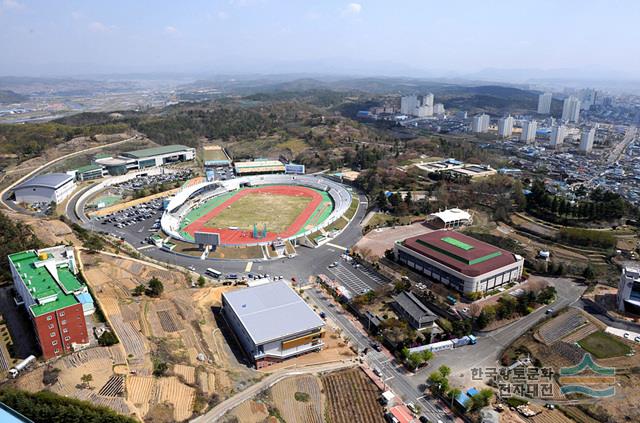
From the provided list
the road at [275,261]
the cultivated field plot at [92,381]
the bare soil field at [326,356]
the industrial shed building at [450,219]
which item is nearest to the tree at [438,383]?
the bare soil field at [326,356]

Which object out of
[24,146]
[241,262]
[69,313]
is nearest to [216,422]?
[69,313]

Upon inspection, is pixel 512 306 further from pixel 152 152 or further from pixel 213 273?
pixel 152 152

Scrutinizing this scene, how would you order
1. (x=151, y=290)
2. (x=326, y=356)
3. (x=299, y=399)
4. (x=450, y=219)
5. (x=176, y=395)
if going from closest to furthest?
(x=176, y=395) → (x=299, y=399) → (x=326, y=356) → (x=151, y=290) → (x=450, y=219)

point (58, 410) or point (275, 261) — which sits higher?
point (58, 410)

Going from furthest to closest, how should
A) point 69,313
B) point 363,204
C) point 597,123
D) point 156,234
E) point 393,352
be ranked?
point 597,123 → point 363,204 → point 156,234 → point 393,352 → point 69,313

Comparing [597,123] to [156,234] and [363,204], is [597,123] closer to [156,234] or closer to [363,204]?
[363,204]

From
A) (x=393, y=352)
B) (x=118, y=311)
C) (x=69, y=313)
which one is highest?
(x=69, y=313)

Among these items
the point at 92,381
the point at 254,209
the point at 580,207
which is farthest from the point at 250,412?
the point at 580,207
